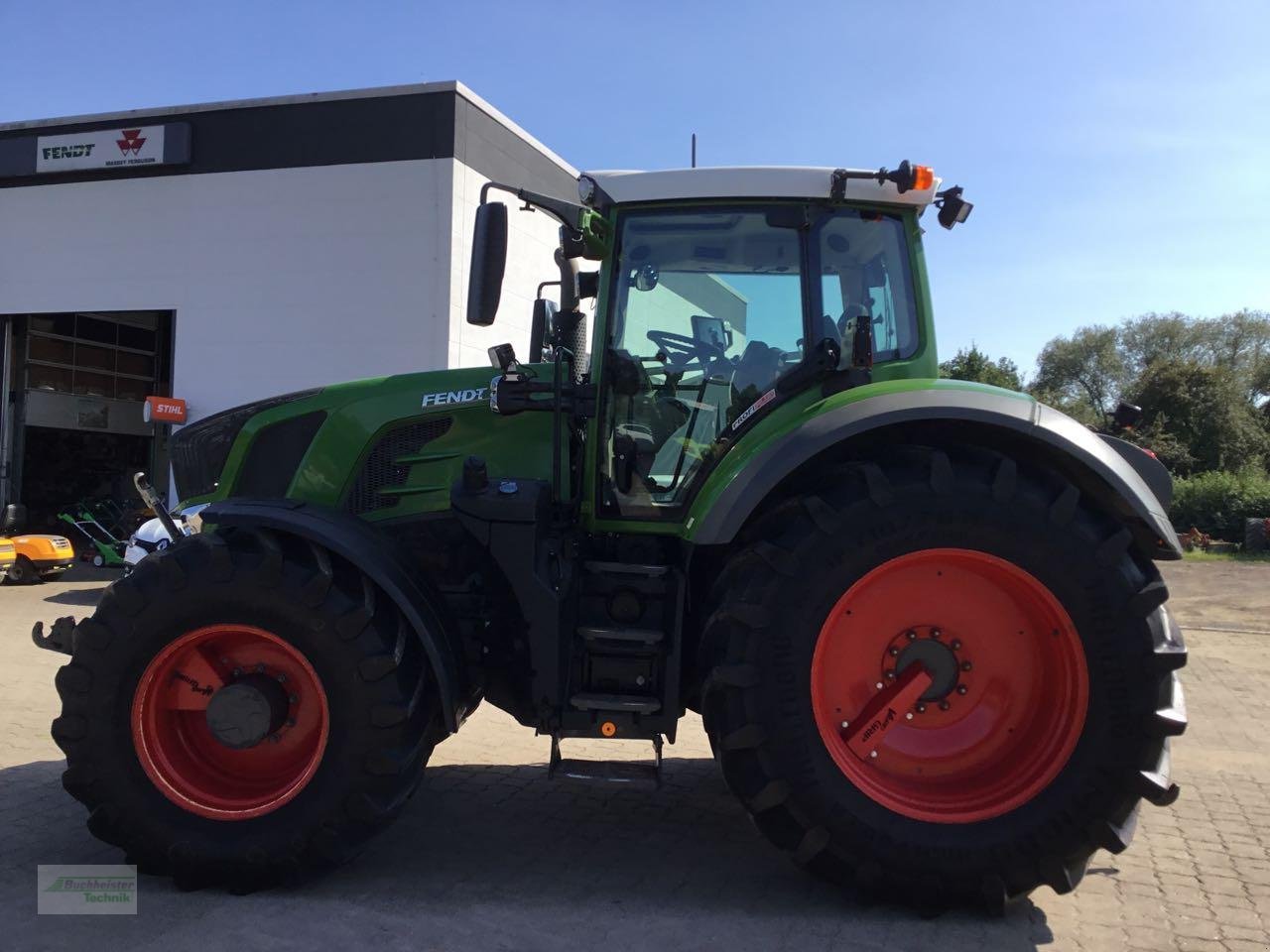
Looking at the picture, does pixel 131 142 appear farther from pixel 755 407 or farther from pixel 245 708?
pixel 755 407

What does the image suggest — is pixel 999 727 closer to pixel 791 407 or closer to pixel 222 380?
pixel 791 407

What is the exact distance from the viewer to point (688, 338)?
3.72m

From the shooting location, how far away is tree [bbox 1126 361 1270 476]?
38750 mm

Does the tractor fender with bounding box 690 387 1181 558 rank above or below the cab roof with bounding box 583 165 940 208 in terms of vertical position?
below

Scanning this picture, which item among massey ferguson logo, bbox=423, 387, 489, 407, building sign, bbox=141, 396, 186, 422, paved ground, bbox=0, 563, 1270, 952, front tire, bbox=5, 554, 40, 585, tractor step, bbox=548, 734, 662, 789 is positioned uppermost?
building sign, bbox=141, 396, 186, 422

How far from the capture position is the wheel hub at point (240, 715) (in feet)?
10.9

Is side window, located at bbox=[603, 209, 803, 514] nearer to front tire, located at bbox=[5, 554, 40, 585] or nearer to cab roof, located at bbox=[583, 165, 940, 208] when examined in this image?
cab roof, located at bbox=[583, 165, 940, 208]

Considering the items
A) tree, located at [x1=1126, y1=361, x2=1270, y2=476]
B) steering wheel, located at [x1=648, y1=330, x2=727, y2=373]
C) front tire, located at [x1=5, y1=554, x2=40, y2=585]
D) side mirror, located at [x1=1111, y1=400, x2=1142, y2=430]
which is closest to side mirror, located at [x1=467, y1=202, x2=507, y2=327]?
steering wheel, located at [x1=648, y1=330, x2=727, y2=373]

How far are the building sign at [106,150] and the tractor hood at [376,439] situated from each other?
44.5ft

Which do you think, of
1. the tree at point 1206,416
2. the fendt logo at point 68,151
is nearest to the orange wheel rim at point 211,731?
the fendt logo at point 68,151

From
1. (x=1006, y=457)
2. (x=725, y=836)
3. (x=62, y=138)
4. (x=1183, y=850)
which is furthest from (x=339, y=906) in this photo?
(x=62, y=138)

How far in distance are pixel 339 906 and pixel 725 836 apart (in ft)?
5.05

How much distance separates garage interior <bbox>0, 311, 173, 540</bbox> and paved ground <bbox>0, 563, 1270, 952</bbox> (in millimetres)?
14921

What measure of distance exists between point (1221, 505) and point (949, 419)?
2484 cm
